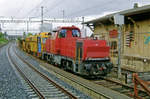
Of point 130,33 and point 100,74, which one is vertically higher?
point 130,33

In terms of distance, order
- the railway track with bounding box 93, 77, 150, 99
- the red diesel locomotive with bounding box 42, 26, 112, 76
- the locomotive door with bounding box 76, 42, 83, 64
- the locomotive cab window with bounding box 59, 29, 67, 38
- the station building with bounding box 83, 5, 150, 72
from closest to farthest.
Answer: the railway track with bounding box 93, 77, 150, 99, the red diesel locomotive with bounding box 42, 26, 112, 76, the locomotive door with bounding box 76, 42, 83, 64, the station building with bounding box 83, 5, 150, 72, the locomotive cab window with bounding box 59, 29, 67, 38

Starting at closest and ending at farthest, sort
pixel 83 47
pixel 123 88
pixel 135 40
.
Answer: pixel 123 88
pixel 83 47
pixel 135 40

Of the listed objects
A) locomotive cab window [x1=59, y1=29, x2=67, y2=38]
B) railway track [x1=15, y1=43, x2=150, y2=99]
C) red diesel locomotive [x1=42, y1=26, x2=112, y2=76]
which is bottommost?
railway track [x1=15, y1=43, x2=150, y2=99]

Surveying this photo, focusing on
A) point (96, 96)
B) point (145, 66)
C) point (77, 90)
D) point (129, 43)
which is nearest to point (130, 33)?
point (129, 43)

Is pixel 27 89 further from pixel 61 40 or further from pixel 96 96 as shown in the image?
pixel 61 40

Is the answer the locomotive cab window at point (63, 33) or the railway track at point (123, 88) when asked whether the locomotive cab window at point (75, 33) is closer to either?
the locomotive cab window at point (63, 33)

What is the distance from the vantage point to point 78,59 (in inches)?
472

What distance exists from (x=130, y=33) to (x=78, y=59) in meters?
5.34

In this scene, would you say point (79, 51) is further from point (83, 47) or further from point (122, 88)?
point (122, 88)

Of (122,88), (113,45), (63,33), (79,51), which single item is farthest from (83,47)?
(113,45)

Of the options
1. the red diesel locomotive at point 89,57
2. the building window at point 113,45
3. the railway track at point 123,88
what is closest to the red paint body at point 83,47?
the red diesel locomotive at point 89,57

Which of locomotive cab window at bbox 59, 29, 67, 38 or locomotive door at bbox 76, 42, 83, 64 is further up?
locomotive cab window at bbox 59, 29, 67, 38

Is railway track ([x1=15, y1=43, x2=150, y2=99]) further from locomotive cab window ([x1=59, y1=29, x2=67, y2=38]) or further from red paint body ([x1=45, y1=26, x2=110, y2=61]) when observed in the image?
locomotive cab window ([x1=59, y1=29, x2=67, y2=38])

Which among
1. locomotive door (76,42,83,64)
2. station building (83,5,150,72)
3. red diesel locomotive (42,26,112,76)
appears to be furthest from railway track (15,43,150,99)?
station building (83,5,150,72)
